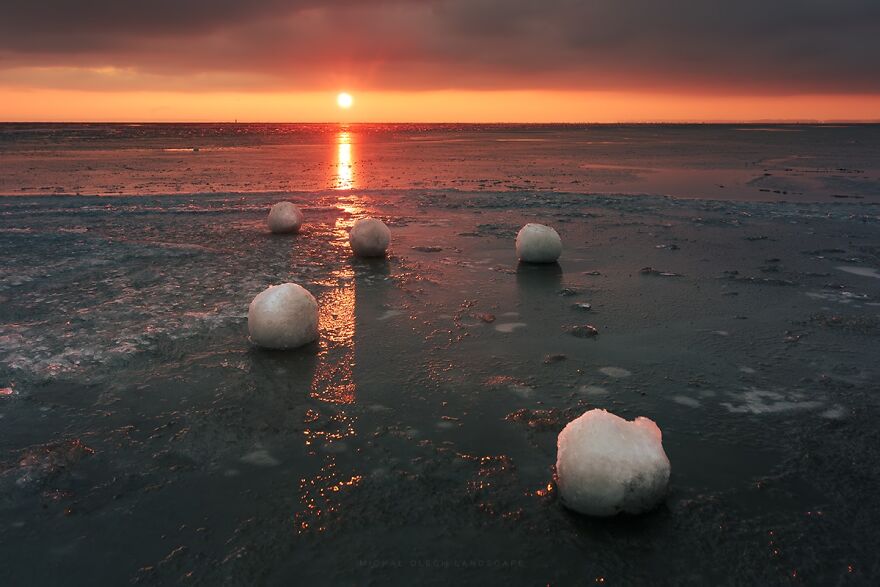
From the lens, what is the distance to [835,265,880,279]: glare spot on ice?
419 inches

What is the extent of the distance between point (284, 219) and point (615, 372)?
9496 mm

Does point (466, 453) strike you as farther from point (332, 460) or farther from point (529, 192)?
point (529, 192)

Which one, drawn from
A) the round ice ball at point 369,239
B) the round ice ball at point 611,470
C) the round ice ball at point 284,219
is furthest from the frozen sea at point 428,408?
the round ice ball at point 284,219

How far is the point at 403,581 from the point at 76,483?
2806mm

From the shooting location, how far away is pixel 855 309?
877cm

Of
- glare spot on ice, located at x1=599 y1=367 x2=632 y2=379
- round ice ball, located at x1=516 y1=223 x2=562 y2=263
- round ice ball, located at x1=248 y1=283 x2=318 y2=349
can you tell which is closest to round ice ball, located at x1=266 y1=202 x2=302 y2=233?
round ice ball, located at x1=516 y1=223 x2=562 y2=263

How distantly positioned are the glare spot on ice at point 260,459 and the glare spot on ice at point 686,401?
152 inches

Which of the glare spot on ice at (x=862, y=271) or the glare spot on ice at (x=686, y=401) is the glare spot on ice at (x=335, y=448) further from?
the glare spot on ice at (x=862, y=271)

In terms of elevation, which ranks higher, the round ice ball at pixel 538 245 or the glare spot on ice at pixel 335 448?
the round ice ball at pixel 538 245

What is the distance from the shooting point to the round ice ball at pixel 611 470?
13.9 ft

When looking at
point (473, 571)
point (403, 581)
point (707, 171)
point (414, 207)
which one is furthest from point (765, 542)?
point (707, 171)

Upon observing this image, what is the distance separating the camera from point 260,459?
505 centimetres

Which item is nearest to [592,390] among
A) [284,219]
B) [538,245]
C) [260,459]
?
[260,459]

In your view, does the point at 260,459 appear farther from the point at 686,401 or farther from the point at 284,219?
the point at 284,219
